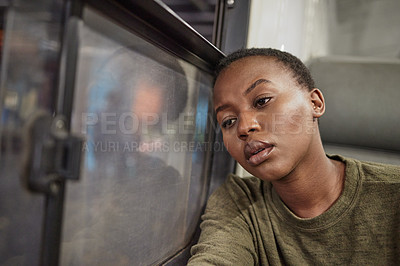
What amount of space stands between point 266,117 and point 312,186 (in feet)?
0.84

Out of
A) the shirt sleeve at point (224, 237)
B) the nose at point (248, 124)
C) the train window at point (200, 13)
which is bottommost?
the shirt sleeve at point (224, 237)

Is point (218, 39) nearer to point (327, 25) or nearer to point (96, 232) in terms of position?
point (96, 232)

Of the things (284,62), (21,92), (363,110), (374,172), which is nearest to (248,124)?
(284,62)

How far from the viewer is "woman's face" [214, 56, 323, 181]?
2.71 feet

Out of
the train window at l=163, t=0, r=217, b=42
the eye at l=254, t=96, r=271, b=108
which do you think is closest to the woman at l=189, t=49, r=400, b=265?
the eye at l=254, t=96, r=271, b=108

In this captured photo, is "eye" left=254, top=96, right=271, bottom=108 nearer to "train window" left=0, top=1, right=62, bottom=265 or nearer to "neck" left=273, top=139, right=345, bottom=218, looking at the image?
"neck" left=273, top=139, right=345, bottom=218

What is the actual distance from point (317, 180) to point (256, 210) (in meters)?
0.19

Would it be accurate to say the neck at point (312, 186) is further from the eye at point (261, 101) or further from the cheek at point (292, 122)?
the eye at point (261, 101)

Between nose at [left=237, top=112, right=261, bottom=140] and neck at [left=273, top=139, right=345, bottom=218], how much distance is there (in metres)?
0.18

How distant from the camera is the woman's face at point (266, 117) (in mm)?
826

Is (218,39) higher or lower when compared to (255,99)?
higher

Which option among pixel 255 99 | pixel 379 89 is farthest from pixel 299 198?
pixel 379 89

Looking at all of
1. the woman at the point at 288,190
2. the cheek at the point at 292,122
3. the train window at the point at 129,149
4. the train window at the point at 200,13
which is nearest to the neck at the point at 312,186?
the woman at the point at 288,190

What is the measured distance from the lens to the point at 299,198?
93cm
